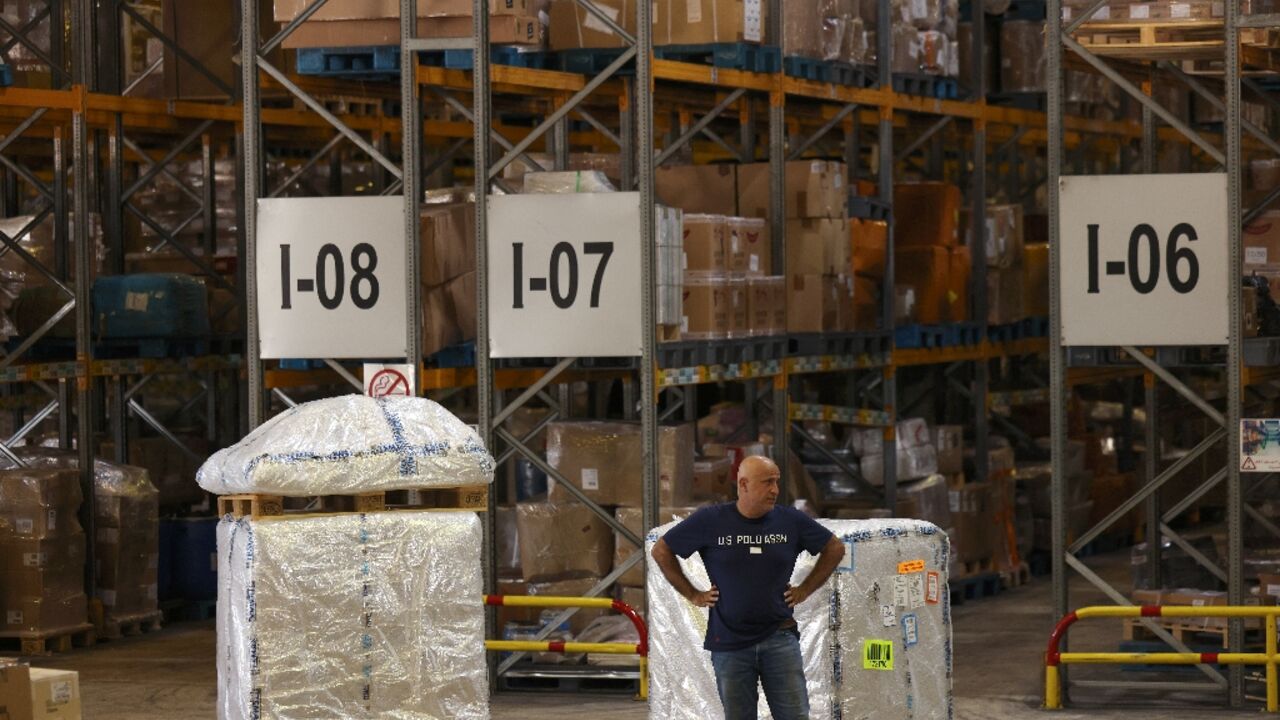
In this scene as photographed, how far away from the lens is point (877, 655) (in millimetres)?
9312

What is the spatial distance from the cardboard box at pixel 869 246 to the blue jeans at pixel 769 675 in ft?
23.4

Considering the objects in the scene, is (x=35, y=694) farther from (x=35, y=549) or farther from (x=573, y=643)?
(x=35, y=549)

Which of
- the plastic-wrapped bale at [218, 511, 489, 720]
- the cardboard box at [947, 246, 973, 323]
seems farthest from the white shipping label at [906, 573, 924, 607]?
the cardboard box at [947, 246, 973, 323]

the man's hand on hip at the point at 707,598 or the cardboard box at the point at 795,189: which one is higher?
the cardboard box at the point at 795,189

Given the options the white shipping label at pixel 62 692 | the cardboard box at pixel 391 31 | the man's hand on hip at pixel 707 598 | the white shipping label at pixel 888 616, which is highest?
the cardboard box at pixel 391 31

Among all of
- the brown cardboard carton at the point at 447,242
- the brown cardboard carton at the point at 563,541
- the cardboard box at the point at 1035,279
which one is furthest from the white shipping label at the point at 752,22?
the cardboard box at the point at 1035,279

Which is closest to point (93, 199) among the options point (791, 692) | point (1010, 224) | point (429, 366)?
point (429, 366)

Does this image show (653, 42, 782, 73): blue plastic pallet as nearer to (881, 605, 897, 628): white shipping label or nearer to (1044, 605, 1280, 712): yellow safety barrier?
(1044, 605, 1280, 712): yellow safety barrier

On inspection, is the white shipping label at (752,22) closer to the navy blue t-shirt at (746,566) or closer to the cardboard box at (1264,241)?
the cardboard box at (1264,241)

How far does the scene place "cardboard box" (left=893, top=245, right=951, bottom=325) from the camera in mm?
16547

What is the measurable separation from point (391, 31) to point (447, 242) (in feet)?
4.06

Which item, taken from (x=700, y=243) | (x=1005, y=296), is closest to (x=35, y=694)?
(x=700, y=243)

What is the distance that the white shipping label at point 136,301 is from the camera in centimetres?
1603

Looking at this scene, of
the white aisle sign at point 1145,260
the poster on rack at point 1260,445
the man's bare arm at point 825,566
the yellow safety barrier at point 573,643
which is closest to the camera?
the man's bare arm at point 825,566
